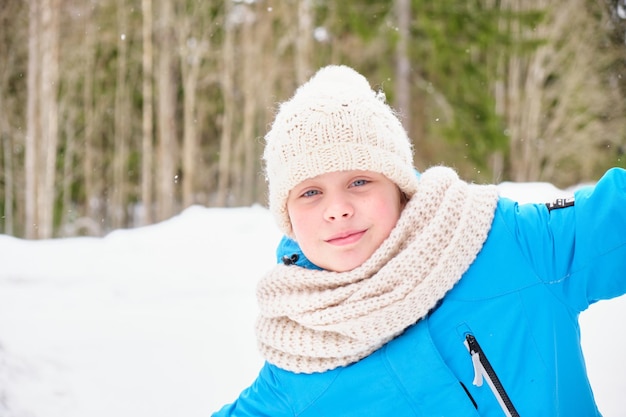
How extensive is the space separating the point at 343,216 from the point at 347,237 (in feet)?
0.24

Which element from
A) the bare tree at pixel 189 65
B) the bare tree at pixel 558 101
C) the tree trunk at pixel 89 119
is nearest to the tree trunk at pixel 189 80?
the bare tree at pixel 189 65

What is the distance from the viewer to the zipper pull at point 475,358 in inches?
65.4

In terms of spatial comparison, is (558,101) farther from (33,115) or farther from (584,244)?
(584,244)

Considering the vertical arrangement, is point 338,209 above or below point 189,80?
below

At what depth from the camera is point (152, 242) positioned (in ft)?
14.0

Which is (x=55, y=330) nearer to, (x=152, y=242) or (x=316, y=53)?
(x=152, y=242)

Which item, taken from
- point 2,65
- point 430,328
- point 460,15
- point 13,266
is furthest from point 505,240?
point 2,65

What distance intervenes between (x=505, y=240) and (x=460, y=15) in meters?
11.5

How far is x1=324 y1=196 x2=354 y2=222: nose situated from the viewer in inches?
70.0

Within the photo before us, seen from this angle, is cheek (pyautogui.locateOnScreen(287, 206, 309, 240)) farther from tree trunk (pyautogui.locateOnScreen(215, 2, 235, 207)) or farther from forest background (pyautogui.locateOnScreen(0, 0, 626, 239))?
tree trunk (pyautogui.locateOnScreen(215, 2, 235, 207))

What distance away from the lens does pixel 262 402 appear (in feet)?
6.30

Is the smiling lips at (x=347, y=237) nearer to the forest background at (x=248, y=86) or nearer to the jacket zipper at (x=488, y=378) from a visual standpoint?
the jacket zipper at (x=488, y=378)

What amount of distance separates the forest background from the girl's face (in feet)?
32.7

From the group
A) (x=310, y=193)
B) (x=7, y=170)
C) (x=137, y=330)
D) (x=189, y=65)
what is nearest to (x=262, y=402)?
(x=310, y=193)
